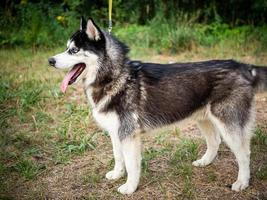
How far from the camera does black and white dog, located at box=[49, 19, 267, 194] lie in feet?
11.5

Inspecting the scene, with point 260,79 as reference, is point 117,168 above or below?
below

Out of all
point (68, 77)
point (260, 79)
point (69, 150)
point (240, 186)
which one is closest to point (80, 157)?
point (69, 150)

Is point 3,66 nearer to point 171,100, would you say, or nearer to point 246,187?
point 171,100

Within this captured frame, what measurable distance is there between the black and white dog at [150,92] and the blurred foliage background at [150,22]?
4553mm

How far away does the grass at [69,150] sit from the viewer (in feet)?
12.3

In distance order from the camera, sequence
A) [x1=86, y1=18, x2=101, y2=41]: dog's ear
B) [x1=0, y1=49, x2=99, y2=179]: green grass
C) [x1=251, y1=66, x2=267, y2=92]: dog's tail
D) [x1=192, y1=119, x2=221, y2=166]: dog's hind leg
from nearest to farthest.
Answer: [x1=86, y1=18, x2=101, y2=41]: dog's ear < [x1=251, y1=66, x2=267, y2=92]: dog's tail < [x1=192, y1=119, x2=221, y2=166]: dog's hind leg < [x1=0, y1=49, x2=99, y2=179]: green grass

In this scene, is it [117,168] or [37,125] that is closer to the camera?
[117,168]

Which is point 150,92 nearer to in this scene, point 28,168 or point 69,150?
point 69,150

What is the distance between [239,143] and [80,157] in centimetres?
174

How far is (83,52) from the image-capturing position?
11.5 feet

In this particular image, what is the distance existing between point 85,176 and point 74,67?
1108mm

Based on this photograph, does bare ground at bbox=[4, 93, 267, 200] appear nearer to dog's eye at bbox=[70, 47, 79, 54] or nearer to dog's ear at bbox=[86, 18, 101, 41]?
dog's eye at bbox=[70, 47, 79, 54]

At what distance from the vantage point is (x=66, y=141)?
4.66 m

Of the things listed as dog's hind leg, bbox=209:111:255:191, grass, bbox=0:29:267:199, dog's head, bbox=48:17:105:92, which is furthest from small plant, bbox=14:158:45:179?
dog's hind leg, bbox=209:111:255:191
